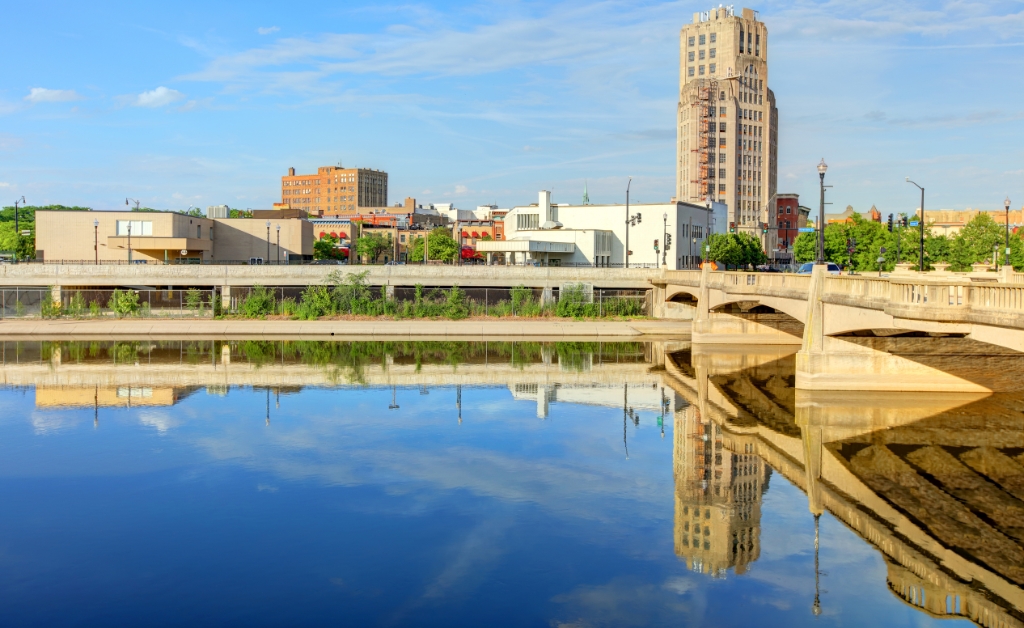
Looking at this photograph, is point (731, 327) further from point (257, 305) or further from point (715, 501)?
point (715, 501)

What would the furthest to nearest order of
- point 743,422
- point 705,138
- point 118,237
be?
point 705,138 < point 118,237 < point 743,422

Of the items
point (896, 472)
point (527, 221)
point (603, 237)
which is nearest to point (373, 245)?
point (527, 221)

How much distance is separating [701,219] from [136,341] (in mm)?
73366

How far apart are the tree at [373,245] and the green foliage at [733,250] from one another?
74.0m

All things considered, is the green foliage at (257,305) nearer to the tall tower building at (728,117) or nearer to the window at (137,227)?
the window at (137,227)

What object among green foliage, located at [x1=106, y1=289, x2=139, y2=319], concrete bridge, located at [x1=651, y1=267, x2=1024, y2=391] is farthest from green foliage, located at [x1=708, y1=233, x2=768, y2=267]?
green foliage, located at [x1=106, y1=289, x2=139, y2=319]

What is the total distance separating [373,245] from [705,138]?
63.7m

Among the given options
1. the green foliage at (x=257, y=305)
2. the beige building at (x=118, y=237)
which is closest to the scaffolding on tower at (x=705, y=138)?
the beige building at (x=118, y=237)

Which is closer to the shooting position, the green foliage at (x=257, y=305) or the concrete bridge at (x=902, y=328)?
the concrete bridge at (x=902, y=328)

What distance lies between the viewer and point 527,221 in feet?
379

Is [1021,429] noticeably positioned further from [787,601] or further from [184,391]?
[184,391]

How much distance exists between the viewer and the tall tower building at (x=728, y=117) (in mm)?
160500

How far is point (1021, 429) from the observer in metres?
33.0

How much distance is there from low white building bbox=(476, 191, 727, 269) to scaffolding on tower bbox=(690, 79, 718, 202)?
155 feet
